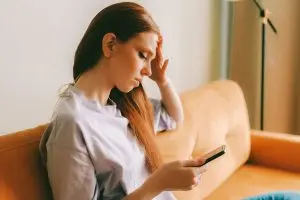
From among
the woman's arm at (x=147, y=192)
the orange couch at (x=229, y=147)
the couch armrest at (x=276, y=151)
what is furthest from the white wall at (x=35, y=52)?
the couch armrest at (x=276, y=151)

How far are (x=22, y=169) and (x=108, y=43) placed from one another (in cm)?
37

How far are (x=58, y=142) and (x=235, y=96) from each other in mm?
1294

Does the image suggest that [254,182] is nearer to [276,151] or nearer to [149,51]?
[276,151]

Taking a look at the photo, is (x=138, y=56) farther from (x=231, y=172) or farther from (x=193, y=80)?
(x=193, y=80)

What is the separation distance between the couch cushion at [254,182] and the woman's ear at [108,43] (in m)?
0.91

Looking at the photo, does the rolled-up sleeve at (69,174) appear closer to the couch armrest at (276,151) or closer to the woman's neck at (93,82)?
the woman's neck at (93,82)

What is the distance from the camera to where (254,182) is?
1.95 metres

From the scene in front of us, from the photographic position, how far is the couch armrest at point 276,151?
208 centimetres

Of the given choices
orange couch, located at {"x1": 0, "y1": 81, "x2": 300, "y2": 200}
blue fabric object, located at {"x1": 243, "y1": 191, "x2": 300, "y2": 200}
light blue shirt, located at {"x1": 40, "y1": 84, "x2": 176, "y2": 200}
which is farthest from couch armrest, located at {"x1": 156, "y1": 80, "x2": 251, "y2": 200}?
light blue shirt, located at {"x1": 40, "y1": 84, "x2": 176, "y2": 200}

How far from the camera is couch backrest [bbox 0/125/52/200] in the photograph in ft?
3.28

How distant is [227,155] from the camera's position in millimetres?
1986

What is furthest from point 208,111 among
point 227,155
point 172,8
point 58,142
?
point 58,142

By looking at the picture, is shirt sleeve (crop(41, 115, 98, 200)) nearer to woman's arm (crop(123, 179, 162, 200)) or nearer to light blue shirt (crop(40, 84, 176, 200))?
light blue shirt (crop(40, 84, 176, 200))

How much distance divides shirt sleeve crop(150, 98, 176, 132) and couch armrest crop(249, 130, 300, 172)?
74 centimetres
